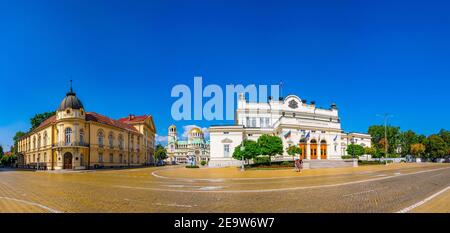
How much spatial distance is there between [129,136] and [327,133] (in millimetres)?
46329

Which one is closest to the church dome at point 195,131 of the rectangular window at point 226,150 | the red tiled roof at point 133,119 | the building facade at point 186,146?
the building facade at point 186,146

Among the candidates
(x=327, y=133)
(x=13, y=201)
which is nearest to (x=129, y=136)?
(x=327, y=133)

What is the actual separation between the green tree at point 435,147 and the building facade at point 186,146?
104 meters

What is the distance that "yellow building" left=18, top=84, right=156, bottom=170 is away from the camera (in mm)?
52219

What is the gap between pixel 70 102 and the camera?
175 feet

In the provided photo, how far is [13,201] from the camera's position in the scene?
12.7 m

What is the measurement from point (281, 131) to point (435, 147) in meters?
63.0

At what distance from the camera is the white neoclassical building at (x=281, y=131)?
5631 cm

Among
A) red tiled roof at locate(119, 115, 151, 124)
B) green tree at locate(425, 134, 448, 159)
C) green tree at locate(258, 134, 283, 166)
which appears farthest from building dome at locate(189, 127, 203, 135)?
green tree at locate(258, 134, 283, 166)

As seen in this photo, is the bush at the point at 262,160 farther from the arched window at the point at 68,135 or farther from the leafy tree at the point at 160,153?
the leafy tree at the point at 160,153

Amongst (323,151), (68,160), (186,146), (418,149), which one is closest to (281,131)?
(323,151)
